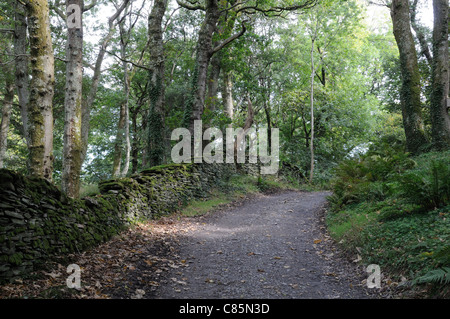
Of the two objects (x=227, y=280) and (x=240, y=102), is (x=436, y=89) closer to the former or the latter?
(x=227, y=280)

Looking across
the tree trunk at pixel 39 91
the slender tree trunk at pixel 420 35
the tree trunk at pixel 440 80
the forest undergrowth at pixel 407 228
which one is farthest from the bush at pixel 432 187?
the slender tree trunk at pixel 420 35

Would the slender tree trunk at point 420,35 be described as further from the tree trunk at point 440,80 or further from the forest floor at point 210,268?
the forest floor at point 210,268

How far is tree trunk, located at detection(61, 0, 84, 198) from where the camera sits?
22.6 ft

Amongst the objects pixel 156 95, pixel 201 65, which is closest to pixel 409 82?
pixel 201 65

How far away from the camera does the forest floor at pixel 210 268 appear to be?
4027 mm

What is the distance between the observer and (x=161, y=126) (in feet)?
40.9

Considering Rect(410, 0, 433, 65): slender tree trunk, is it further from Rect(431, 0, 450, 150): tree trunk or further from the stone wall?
the stone wall

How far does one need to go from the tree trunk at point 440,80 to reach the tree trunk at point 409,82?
509mm

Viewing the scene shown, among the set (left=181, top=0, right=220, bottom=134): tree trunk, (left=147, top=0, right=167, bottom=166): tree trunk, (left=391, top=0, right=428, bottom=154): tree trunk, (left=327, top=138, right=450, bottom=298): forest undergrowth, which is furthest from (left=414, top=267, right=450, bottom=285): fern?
(left=181, top=0, right=220, bottom=134): tree trunk

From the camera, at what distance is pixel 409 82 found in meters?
10.5

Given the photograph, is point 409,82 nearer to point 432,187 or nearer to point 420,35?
point 420,35

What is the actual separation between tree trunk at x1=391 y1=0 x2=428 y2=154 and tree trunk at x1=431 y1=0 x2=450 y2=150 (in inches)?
20.0
